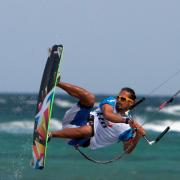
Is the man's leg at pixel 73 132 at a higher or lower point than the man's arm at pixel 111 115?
lower

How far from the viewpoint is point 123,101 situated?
9.62m

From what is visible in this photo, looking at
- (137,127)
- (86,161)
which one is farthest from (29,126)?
(137,127)

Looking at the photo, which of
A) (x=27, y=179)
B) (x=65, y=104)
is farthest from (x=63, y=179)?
(x=65, y=104)

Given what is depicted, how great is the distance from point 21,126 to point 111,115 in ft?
85.7

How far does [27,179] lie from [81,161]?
4400 millimetres

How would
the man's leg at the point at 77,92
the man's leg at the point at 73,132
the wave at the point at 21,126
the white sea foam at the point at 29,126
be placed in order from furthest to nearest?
1. the white sea foam at the point at 29,126
2. the wave at the point at 21,126
3. the man's leg at the point at 73,132
4. the man's leg at the point at 77,92

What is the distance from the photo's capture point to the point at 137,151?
24719mm

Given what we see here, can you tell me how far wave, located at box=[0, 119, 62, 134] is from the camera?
32844mm

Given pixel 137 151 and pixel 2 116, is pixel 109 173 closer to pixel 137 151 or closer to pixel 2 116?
pixel 137 151

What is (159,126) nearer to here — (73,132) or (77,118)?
(77,118)

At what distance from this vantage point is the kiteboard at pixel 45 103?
9617 mm

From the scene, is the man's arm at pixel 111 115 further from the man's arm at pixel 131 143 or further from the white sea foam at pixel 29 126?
the white sea foam at pixel 29 126

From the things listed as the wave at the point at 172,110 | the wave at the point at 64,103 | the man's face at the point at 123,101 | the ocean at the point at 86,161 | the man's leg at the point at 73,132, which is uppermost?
the man's face at the point at 123,101

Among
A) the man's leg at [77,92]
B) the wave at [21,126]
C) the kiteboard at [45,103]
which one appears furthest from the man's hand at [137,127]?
the wave at [21,126]
